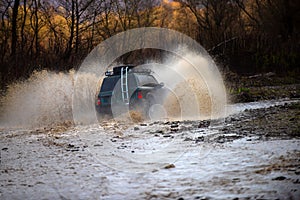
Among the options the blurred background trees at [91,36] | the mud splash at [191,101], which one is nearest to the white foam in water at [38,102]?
the blurred background trees at [91,36]

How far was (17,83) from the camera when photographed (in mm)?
19125

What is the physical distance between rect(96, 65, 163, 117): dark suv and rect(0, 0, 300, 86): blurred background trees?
26.3 ft

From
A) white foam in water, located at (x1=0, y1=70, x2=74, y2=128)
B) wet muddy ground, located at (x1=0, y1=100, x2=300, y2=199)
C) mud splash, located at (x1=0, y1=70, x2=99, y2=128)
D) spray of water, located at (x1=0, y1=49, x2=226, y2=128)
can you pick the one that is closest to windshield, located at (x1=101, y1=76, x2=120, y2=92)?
spray of water, located at (x1=0, y1=49, x2=226, y2=128)

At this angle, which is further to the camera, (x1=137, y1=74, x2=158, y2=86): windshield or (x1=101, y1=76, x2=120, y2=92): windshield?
(x1=101, y1=76, x2=120, y2=92): windshield

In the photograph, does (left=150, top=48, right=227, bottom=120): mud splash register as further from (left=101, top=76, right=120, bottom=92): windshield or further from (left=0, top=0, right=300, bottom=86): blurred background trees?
→ (left=0, top=0, right=300, bottom=86): blurred background trees

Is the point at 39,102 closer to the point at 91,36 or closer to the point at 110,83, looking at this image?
the point at 110,83

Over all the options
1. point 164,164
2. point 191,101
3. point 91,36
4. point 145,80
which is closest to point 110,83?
point 145,80

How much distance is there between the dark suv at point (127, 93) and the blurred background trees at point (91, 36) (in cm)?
802

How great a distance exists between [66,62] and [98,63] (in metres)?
3.23

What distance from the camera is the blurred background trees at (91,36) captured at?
84.0ft

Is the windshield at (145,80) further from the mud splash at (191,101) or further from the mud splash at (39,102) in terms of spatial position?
the mud splash at (39,102)

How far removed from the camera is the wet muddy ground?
469 centimetres

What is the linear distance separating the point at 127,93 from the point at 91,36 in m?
20.2

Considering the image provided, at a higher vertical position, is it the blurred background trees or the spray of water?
the blurred background trees
